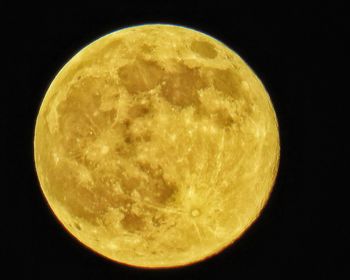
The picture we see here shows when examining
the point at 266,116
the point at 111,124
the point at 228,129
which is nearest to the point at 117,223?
the point at 111,124

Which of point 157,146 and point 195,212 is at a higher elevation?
point 157,146

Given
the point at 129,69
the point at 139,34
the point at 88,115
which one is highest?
the point at 139,34

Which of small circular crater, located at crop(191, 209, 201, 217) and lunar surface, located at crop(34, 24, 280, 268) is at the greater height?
lunar surface, located at crop(34, 24, 280, 268)

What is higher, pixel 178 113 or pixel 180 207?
pixel 178 113

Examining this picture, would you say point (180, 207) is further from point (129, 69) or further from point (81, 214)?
point (129, 69)

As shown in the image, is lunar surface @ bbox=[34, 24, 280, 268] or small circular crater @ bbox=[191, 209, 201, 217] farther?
small circular crater @ bbox=[191, 209, 201, 217]

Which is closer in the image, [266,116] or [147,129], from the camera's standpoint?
[147,129]

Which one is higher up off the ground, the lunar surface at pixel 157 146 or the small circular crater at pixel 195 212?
the lunar surface at pixel 157 146

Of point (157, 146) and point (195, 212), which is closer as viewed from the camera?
point (157, 146)
